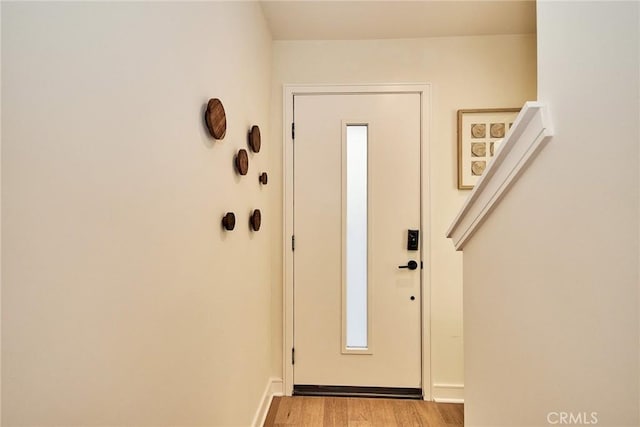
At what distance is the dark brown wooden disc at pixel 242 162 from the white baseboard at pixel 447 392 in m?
1.93

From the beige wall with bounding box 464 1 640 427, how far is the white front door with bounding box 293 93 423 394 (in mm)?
1303

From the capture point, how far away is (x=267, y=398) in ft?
6.93

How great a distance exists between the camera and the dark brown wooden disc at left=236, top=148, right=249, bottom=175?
4.85 ft

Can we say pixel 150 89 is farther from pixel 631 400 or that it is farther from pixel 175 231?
pixel 631 400

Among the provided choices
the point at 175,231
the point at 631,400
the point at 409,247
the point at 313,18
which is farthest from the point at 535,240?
the point at 313,18

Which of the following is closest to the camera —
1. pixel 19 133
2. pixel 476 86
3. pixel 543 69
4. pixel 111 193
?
pixel 19 133

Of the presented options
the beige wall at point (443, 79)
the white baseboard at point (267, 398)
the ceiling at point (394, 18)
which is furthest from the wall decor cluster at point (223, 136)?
the white baseboard at point (267, 398)

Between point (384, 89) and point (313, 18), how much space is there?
648 mm

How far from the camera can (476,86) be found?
2.25 meters

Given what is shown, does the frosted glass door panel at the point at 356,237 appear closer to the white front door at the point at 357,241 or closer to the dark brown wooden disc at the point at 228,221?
the white front door at the point at 357,241

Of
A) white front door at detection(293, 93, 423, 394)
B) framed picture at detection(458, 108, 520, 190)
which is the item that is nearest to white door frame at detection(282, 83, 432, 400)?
white front door at detection(293, 93, 423, 394)

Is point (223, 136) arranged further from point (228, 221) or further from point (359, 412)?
point (359, 412)

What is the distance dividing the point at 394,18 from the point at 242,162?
4.63 ft

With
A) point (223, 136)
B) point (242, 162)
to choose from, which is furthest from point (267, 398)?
point (223, 136)
